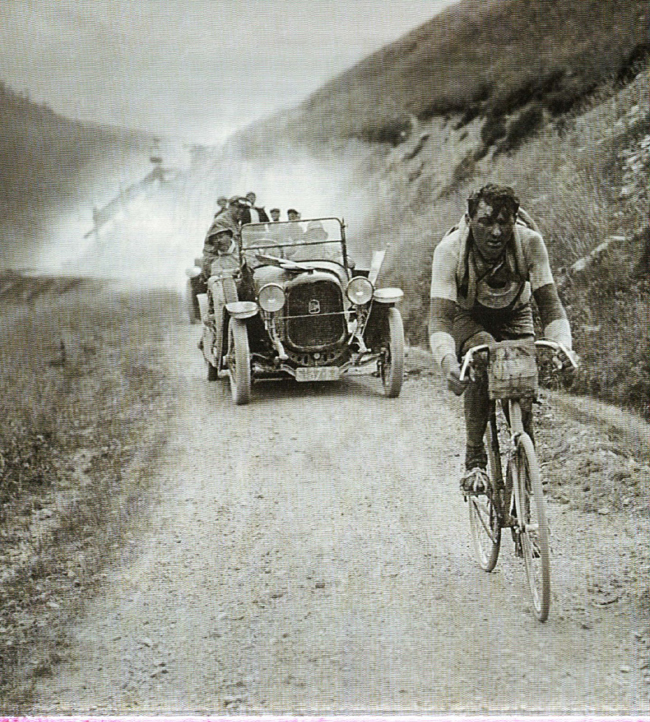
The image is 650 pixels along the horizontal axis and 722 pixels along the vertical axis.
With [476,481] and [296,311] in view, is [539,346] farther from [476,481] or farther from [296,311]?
[296,311]

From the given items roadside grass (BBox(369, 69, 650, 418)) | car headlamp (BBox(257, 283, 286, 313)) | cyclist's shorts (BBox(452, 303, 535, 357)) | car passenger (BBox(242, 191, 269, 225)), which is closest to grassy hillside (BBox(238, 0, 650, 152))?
roadside grass (BBox(369, 69, 650, 418))

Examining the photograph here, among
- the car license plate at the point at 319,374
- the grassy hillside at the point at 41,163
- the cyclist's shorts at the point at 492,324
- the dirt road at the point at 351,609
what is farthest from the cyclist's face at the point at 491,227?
the car license plate at the point at 319,374

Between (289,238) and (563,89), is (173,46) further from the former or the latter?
(563,89)

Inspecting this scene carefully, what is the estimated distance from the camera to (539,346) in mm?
2557

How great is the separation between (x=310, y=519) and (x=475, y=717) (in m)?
1.00

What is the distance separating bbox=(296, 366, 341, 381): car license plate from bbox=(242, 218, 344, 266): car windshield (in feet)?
2.47

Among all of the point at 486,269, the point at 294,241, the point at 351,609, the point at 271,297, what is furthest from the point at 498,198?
the point at 294,241

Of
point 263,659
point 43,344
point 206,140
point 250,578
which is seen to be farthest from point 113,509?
point 206,140

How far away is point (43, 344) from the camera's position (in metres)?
4.50

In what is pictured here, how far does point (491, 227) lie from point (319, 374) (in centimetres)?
242

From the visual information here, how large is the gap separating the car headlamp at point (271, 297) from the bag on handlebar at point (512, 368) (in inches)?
105

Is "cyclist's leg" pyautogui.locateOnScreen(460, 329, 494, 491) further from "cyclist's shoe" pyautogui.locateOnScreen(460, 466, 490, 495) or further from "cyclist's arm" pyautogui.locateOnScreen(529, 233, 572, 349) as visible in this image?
"cyclist's arm" pyautogui.locateOnScreen(529, 233, 572, 349)

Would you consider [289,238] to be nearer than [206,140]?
No

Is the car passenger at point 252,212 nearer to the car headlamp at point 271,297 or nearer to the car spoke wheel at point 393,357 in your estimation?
the car headlamp at point 271,297
